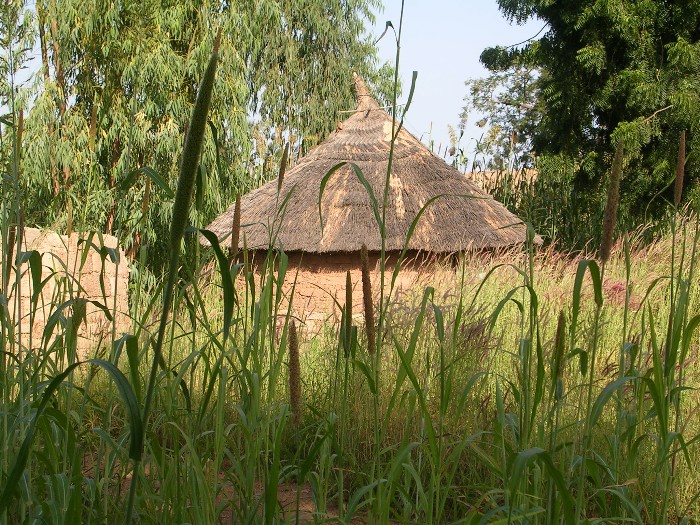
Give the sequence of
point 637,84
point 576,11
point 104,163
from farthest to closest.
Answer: point 104,163 → point 576,11 → point 637,84

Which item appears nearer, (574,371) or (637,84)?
(574,371)

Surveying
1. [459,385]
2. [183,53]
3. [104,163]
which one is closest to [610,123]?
[183,53]

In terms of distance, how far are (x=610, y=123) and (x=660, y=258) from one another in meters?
3.50

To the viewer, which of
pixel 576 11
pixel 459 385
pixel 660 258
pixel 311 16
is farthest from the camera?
pixel 311 16

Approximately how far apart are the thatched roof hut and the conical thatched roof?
Result: 0.4 inches

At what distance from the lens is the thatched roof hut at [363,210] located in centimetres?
826

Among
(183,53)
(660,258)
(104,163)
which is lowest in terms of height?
(660,258)

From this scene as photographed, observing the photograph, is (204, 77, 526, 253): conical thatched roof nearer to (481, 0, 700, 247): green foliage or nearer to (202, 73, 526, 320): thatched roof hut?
(202, 73, 526, 320): thatched roof hut

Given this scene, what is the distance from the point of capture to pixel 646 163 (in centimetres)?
975

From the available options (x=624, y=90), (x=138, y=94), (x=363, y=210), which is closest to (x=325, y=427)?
A: (x=363, y=210)

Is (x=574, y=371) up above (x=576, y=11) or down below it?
below

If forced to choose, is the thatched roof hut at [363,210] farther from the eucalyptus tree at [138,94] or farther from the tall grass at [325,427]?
the tall grass at [325,427]

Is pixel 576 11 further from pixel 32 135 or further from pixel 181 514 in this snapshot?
pixel 181 514

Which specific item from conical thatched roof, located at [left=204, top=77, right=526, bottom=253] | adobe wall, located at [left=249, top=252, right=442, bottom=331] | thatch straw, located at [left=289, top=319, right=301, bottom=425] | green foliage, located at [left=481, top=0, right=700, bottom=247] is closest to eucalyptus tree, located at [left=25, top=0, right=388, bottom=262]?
conical thatched roof, located at [left=204, top=77, right=526, bottom=253]
